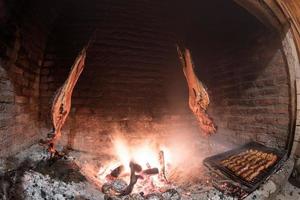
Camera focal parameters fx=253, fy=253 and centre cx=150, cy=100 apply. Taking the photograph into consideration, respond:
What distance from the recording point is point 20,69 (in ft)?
10.6

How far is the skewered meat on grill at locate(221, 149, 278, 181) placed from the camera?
9.86 ft

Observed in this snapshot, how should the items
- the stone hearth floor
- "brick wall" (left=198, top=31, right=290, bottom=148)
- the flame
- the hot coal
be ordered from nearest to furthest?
the stone hearth floor < "brick wall" (left=198, top=31, right=290, bottom=148) < the hot coal < the flame

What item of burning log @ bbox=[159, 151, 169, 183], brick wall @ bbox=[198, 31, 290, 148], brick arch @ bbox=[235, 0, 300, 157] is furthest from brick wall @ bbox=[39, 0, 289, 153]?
burning log @ bbox=[159, 151, 169, 183]

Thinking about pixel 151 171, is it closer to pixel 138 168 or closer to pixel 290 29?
pixel 138 168

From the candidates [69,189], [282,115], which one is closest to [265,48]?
Result: [282,115]

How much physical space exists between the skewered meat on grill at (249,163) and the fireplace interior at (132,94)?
0.21 meters

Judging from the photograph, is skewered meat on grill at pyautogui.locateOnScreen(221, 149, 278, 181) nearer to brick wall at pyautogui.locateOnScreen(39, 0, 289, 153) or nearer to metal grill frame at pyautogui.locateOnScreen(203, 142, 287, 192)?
metal grill frame at pyautogui.locateOnScreen(203, 142, 287, 192)

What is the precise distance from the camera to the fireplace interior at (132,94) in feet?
9.67

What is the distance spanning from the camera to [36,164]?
304 centimetres

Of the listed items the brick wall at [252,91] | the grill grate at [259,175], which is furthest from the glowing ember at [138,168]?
the brick wall at [252,91]

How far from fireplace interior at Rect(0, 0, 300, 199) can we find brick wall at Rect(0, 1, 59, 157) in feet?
0.05

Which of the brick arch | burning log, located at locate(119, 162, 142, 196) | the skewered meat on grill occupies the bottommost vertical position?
burning log, located at locate(119, 162, 142, 196)

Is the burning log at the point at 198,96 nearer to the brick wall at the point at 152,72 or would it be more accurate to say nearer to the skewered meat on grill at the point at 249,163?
the skewered meat on grill at the point at 249,163

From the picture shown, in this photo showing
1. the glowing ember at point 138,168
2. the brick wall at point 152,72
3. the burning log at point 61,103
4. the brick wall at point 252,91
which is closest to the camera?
the burning log at point 61,103
